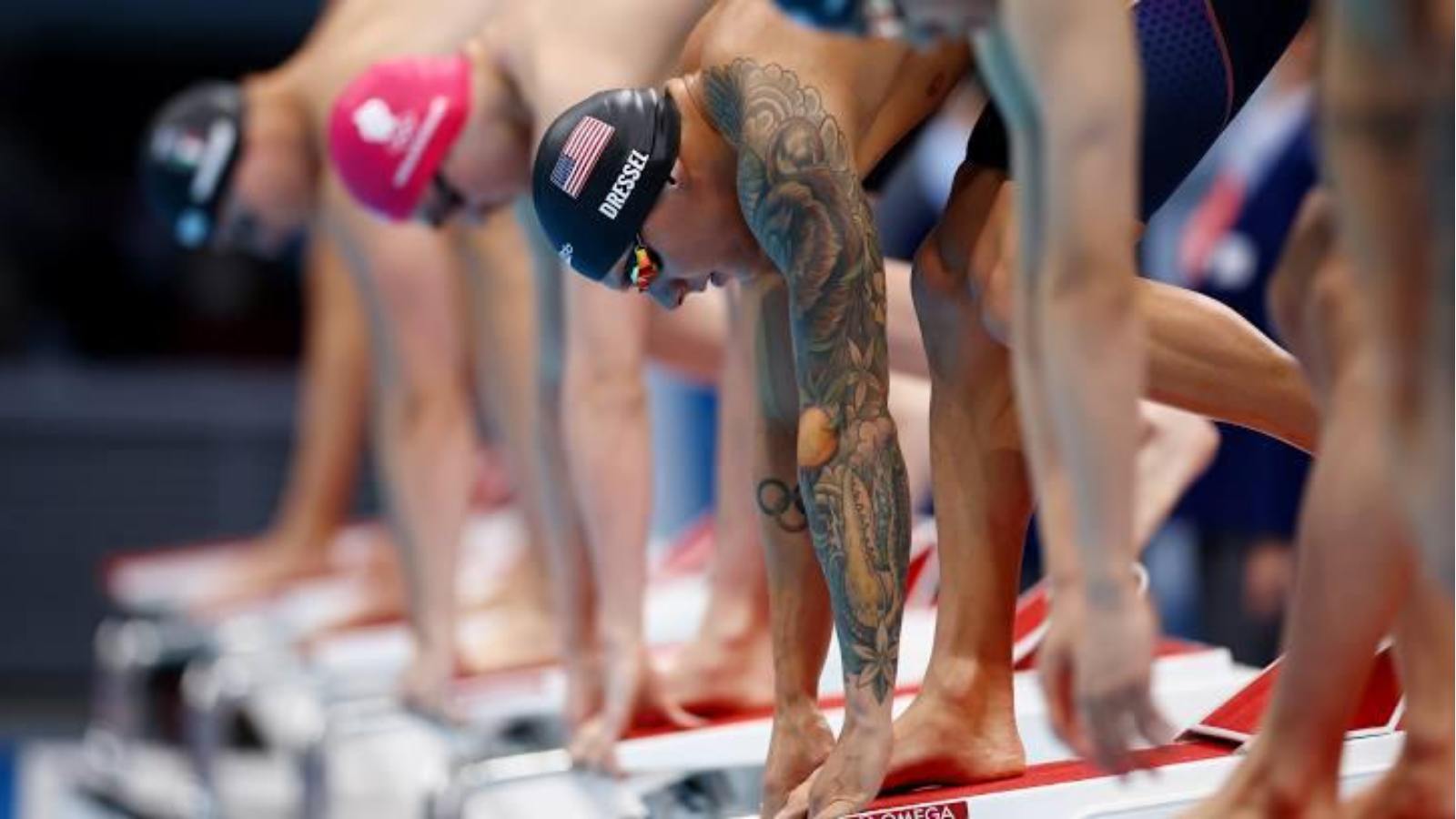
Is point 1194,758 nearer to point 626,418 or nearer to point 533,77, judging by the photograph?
point 626,418

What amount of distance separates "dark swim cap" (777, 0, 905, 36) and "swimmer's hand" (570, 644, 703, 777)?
140 cm

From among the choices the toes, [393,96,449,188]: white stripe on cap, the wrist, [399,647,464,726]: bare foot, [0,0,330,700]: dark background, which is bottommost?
[0,0,330,700]: dark background

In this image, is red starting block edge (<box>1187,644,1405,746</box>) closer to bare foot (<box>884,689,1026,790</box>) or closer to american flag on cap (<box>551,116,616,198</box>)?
bare foot (<box>884,689,1026,790</box>)

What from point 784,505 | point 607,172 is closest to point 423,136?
point 607,172

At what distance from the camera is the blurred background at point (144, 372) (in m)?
6.14

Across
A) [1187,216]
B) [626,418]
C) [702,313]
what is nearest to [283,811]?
[702,313]

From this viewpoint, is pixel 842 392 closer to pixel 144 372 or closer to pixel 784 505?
pixel 784 505

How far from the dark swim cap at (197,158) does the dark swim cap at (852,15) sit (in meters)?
2.72

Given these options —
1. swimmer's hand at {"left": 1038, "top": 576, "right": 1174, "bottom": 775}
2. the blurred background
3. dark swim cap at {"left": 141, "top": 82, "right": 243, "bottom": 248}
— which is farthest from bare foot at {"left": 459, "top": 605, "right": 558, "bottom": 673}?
swimmer's hand at {"left": 1038, "top": 576, "right": 1174, "bottom": 775}

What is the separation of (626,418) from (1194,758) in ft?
3.48

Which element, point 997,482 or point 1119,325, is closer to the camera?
point 1119,325

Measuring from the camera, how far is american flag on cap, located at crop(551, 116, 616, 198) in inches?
112

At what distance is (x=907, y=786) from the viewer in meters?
2.81

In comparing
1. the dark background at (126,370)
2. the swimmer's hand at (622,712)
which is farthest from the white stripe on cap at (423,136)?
the dark background at (126,370)
